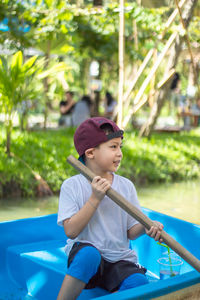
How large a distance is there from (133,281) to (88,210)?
1.10 feet

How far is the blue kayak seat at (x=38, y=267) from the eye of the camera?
2.29 metres

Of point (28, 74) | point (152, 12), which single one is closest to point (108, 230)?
point (28, 74)

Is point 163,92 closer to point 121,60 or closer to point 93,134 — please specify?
point 121,60

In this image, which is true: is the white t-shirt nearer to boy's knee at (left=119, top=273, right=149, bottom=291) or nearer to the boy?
the boy

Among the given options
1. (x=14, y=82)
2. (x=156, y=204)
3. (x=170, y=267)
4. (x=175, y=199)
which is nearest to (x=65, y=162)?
(x=14, y=82)

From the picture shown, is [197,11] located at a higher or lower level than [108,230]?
higher

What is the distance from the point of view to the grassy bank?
4.96 m

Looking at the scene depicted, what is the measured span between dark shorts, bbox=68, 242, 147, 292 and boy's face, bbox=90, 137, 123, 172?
33 centimetres

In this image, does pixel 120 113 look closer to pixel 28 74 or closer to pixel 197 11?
pixel 28 74

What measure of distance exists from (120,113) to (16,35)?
256 cm

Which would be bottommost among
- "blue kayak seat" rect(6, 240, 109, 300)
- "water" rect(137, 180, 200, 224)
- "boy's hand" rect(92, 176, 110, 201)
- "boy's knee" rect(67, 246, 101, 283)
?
"water" rect(137, 180, 200, 224)

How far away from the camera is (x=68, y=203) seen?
6.41 feet

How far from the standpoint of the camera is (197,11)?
1606cm

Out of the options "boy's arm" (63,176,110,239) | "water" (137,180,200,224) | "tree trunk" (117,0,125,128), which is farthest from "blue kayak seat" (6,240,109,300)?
"tree trunk" (117,0,125,128)
